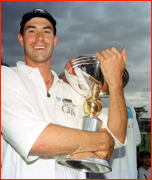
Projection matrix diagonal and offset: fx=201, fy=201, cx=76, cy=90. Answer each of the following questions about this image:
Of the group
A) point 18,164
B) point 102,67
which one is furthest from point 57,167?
point 102,67

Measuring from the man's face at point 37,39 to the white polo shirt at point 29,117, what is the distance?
→ 152 millimetres

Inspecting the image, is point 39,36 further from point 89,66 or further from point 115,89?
point 115,89

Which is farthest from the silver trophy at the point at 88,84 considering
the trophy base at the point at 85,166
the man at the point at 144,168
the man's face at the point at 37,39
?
the man at the point at 144,168

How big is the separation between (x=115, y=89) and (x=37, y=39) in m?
Answer: 0.71

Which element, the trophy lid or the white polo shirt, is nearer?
the white polo shirt

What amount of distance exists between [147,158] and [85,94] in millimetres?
3836

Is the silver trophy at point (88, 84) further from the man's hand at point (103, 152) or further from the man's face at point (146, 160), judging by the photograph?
the man's face at point (146, 160)

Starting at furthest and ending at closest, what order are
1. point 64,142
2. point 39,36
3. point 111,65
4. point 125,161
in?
point 125,161, point 39,36, point 111,65, point 64,142

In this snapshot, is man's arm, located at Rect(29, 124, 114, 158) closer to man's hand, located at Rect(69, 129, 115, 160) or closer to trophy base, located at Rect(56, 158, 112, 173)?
man's hand, located at Rect(69, 129, 115, 160)

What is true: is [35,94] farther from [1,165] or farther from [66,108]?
[1,165]

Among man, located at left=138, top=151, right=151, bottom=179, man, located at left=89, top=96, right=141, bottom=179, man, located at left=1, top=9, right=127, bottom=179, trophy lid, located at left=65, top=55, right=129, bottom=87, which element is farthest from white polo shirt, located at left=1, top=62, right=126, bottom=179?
man, located at left=138, top=151, right=151, bottom=179

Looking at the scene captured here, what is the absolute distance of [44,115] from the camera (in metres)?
1.30

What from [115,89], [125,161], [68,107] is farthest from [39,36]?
[125,161]

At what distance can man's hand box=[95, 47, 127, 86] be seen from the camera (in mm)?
1295
